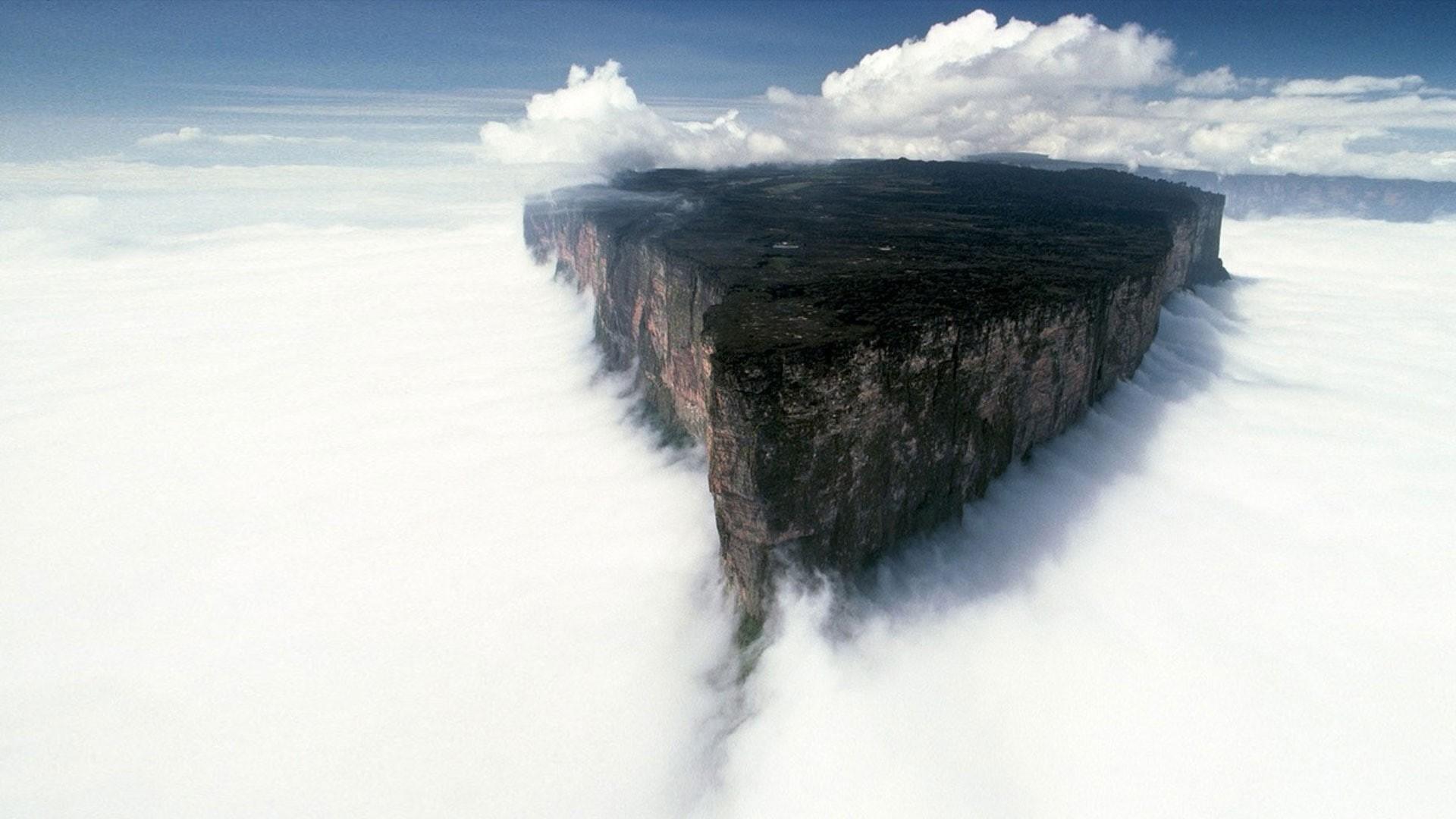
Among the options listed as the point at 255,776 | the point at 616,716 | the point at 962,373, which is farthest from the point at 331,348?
the point at 962,373

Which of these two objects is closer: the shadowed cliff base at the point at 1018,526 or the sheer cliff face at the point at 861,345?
A: the sheer cliff face at the point at 861,345

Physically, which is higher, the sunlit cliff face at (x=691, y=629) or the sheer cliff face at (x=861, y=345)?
the sheer cliff face at (x=861, y=345)

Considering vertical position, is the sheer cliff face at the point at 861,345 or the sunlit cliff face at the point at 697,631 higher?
the sheer cliff face at the point at 861,345

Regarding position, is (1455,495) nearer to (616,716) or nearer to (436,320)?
(616,716)

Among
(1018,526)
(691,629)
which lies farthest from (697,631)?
(1018,526)

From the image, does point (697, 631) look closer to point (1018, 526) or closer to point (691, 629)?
point (691, 629)

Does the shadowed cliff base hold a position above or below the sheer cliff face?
below

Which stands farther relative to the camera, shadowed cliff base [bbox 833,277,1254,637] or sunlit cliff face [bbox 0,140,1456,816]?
shadowed cliff base [bbox 833,277,1254,637]

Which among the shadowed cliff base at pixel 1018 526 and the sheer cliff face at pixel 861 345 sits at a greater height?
the sheer cliff face at pixel 861 345

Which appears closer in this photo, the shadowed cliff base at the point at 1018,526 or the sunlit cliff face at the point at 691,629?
the sunlit cliff face at the point at 691,629
